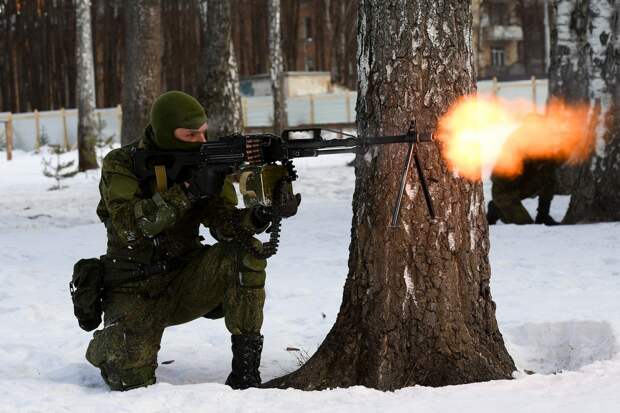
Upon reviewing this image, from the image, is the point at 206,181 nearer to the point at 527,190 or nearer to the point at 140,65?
the point at 527,190

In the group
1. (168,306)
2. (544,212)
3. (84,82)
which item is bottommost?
(544,212)

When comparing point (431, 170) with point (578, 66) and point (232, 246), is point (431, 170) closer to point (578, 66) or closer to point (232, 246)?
point (232, 246)

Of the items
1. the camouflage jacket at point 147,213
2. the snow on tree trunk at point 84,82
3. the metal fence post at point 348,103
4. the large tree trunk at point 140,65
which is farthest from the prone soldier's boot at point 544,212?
the metal fence post at point 348,103

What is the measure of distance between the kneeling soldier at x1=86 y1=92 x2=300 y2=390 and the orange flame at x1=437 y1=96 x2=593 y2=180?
700mm

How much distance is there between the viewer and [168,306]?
452 centimetres

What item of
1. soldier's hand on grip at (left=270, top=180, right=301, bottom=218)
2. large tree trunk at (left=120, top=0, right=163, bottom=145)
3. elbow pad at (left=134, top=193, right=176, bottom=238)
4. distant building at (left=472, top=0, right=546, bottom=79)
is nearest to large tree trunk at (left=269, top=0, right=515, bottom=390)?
soldier's hand on grip at (left=270, top=180, right=301, bottom=218)

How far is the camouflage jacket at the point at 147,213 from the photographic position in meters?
4.14

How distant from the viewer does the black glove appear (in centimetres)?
403

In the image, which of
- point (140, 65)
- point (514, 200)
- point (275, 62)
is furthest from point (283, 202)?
point (275, 62)

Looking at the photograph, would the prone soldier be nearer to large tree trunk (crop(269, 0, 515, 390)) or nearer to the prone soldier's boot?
the prone soldier's boot

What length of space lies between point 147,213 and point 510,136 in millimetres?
5626

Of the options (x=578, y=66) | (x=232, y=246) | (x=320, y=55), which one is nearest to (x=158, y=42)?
(x=578, y=66)

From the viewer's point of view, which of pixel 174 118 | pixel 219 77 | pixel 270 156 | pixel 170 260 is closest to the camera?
pixel 270 156

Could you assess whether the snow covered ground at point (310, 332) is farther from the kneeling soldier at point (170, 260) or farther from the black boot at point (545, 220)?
the black boot at point (545, 220)
